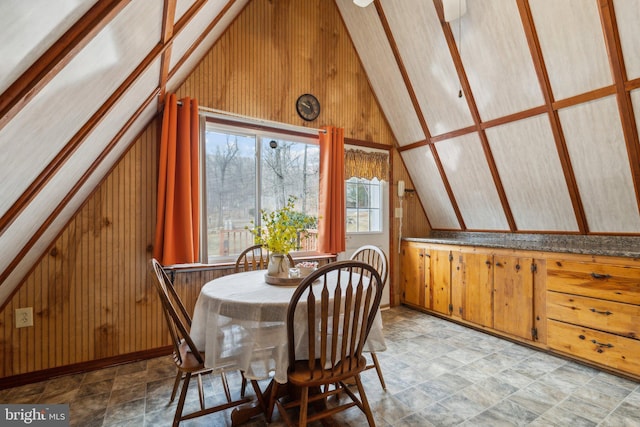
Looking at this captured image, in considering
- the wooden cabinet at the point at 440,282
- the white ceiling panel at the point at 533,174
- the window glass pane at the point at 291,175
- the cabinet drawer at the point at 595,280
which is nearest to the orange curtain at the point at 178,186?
the window glass pane at the point at 291,175

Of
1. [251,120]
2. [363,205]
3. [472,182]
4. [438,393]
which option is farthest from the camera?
[363,205]

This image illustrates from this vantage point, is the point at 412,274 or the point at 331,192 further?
the point at 412,274

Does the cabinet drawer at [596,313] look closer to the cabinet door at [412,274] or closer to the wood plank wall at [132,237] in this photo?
the cabinet door at [412,274]

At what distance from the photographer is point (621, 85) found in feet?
7.63

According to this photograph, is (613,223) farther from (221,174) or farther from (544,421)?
(221,174)

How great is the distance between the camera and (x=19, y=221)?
1488 millimetres

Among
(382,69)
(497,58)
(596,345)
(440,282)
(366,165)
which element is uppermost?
(382,69)

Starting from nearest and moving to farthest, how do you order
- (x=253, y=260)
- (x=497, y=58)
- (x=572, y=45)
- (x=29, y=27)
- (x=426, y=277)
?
(x=29, y=27)
(x=572, y=45)
(x=253, y=260)
(x=497, y=58)
(x=426, y=277)

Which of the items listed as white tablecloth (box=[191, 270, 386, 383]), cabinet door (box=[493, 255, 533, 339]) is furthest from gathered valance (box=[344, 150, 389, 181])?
white tablecloth (box=[191, 270, 386, 383])

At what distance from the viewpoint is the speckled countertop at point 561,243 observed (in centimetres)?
263

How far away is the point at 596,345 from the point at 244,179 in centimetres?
344

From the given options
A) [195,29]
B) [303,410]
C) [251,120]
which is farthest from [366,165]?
[303,410]

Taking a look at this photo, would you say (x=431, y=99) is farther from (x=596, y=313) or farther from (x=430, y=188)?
(x=596, y=313)

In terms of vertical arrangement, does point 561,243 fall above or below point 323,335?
above
